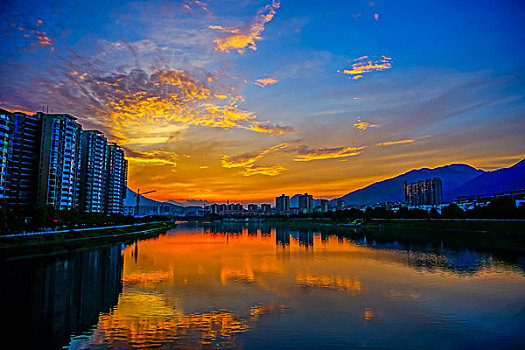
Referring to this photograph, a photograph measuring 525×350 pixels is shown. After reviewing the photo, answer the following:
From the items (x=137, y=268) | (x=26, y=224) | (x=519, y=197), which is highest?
(x=519, y=197)

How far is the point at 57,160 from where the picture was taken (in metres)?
77.3

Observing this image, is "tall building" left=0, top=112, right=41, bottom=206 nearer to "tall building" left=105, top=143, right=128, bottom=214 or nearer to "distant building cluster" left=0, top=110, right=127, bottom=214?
"distant building cluster" left=0, top=110, right=127, bottom=214

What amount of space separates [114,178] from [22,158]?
48.1m

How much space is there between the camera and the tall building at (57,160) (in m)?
76.2

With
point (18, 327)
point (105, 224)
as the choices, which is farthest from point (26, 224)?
point (18, 327)

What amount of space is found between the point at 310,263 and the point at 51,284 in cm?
2291

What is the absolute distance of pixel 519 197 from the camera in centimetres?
11244

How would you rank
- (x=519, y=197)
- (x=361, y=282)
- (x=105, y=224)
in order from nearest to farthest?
1. (x=361, y=282)
2. (x=105, y=224)
3. (x=519, y=197)

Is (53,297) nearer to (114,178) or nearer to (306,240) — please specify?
(306,240)

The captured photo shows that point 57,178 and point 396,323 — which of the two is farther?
point 57,178

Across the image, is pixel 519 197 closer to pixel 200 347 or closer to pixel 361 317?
pixel 361 317

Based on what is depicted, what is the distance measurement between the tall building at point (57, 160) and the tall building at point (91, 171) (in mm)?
17504

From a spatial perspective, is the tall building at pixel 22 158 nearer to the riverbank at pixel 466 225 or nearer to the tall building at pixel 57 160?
the tall building at pixel 57 160

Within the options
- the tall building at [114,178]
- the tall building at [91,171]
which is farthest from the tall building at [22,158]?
the tall building at [114,178]
